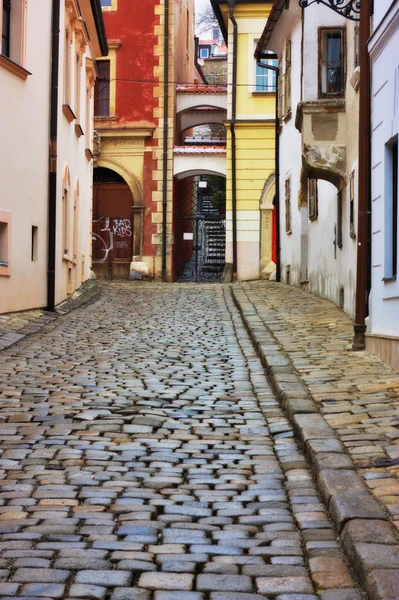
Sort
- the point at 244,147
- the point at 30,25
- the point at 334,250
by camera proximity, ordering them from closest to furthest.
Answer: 1. the point at 30,25
2. the point at 334,250
3. the point at 244,147

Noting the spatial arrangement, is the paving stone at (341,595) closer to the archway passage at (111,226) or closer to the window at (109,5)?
the archway passage at (111,226)

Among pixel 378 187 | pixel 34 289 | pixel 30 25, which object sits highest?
pixel 30 25

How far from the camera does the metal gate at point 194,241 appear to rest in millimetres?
36000

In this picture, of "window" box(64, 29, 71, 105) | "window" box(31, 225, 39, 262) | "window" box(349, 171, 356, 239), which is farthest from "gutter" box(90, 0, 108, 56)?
"window" box(349, 171, 356, 239)

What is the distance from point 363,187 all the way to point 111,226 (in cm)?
2445

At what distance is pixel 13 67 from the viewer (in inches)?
593

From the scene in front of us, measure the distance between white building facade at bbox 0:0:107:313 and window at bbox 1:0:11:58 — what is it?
0.02 m

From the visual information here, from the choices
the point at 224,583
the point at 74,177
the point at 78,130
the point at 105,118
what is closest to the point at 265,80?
the point at 105,118

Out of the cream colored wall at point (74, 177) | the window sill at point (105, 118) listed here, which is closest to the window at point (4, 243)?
the cream colored wall at point (74, 177)

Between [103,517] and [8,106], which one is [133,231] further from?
[103,517]

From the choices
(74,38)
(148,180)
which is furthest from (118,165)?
(74,38)

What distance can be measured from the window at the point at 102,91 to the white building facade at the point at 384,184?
2410cm

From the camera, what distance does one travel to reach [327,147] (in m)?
15.0

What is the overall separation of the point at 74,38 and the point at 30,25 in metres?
5.59
